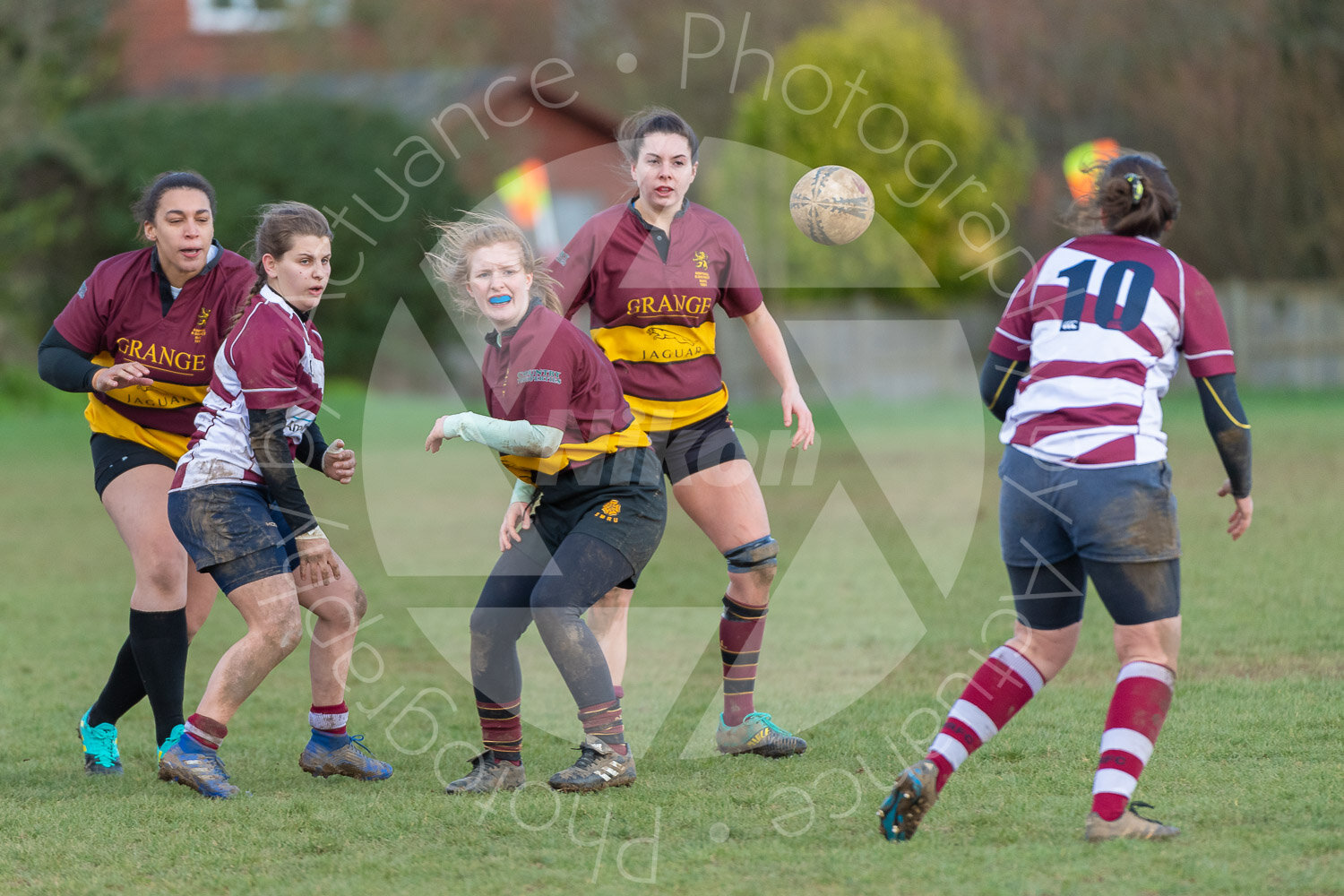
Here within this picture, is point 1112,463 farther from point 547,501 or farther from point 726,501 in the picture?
point 547,501

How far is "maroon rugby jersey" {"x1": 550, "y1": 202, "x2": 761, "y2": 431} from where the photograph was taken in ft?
16.0

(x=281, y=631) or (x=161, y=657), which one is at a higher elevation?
(x=281, y=631)

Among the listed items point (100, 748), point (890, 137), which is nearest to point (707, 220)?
point (100, 748)

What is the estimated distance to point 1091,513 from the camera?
3.59 meters

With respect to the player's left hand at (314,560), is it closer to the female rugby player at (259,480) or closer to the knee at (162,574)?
the female rugby player at (259,480)

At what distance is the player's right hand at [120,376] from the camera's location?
4.45m

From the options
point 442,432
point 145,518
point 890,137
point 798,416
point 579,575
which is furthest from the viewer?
point 890,137

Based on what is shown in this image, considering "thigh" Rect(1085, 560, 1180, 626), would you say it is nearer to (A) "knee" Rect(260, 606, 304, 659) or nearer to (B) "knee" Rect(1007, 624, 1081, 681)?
(B) "knee" Rect(1007, 624, 1081, 681)

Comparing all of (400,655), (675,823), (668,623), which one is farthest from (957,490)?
(675,823)

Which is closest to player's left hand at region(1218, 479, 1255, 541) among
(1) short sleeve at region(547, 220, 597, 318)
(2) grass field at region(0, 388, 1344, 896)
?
(2) grass field at region(0, 388, 1344, 896)

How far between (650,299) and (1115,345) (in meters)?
1.79

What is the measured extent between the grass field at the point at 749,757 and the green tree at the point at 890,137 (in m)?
16.0

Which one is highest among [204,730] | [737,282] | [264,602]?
[737,282]

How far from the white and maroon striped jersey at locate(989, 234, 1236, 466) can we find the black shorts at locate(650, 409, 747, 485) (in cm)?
145
